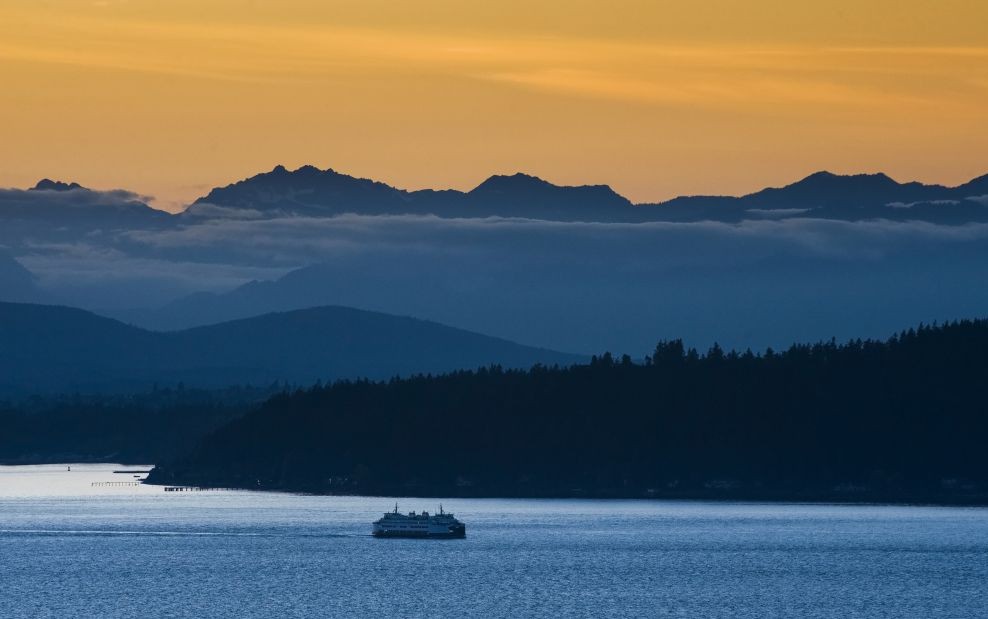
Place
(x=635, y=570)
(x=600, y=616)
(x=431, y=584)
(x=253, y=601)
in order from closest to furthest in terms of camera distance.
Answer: (x=600, y=616), (x=253, y=601), (x=431, y=584), (x=635, y=570)

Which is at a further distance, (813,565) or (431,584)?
(813,565)

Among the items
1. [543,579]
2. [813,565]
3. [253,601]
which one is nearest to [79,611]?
[253,601]

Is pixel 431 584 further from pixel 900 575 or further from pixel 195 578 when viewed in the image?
pixel 900 575

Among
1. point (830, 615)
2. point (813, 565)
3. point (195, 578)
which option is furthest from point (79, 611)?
point (813, 565)

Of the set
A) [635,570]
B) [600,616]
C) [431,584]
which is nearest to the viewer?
[600,616]

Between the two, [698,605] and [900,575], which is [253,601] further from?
[900,575]

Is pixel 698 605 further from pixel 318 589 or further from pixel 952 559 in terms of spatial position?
pixel 952 559

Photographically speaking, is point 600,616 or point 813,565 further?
point 813,565

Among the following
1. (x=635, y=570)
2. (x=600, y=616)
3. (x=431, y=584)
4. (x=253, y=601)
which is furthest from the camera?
(x=635, y=570)
